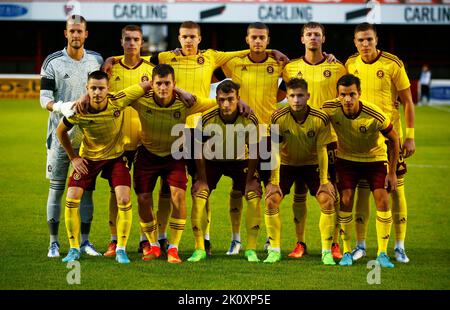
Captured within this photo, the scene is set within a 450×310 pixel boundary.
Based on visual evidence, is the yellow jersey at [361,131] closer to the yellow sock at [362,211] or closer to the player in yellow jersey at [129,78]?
the yellow sock at [362,211]

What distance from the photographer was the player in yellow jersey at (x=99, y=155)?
26.3 ft

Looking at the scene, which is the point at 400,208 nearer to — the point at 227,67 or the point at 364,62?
the point at 364,62

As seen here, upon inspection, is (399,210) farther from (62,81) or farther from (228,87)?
(62,81)

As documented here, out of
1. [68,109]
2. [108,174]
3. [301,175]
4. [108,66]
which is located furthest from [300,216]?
[68,109]

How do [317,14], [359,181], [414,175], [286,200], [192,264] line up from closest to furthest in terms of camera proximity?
[192,264] < [359,181] < [286,200] < [414,175] < [317,14]

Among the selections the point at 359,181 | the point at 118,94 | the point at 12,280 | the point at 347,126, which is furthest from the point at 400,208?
the point at 12,280

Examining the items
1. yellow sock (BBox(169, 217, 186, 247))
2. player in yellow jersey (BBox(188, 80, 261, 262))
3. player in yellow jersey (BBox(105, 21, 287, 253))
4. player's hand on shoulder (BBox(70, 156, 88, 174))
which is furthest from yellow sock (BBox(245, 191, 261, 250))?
player's hand on shoulder (BBox(70, 156, 88, 174))

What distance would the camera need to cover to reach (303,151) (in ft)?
27.3

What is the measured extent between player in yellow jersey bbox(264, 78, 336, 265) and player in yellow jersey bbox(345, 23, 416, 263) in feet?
1.73

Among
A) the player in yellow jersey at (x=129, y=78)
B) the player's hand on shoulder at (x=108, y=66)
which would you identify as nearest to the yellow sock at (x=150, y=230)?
the player in yellow jersey at (x=129, y=78)

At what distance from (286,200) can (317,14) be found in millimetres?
20789

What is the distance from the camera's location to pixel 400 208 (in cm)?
855

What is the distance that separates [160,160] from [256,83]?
44.4 inches

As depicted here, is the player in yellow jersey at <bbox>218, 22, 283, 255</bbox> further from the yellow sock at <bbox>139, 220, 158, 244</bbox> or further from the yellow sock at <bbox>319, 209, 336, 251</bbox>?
the yellow sock at <bbox>319, 209, 336, 251</bbox>
